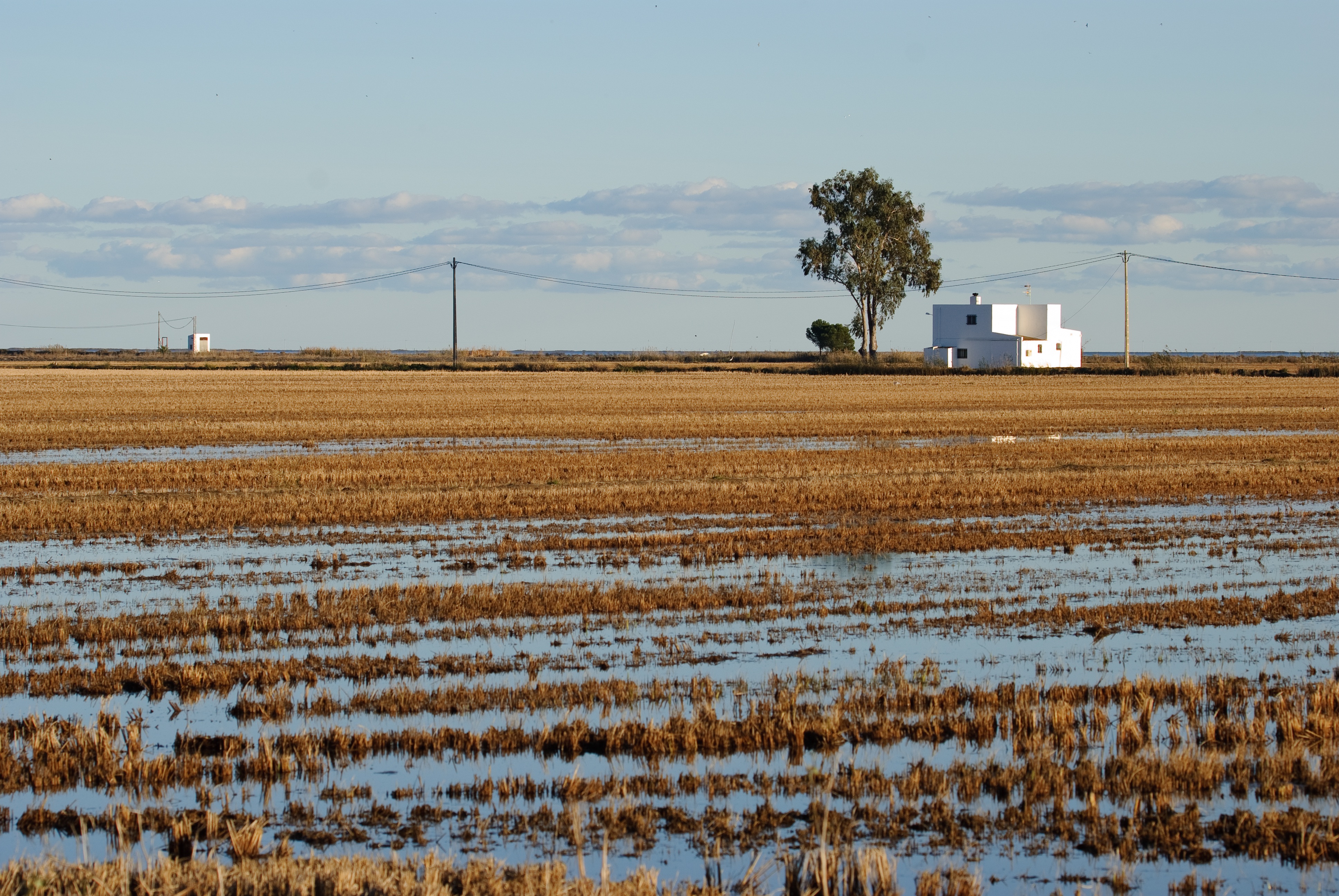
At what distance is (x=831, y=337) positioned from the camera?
140 metres

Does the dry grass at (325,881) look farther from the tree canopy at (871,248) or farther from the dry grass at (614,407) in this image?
the tree canopy at (871,248)

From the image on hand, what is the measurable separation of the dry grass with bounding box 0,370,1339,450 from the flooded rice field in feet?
46.0

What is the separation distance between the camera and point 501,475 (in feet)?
79.3

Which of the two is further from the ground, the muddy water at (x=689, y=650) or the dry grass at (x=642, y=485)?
the dry grass at (x=642, y=485)

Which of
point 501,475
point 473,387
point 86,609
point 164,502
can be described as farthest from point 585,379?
point 86,609

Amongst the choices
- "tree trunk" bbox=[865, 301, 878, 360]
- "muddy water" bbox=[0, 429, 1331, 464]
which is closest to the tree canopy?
"tree trunk" bbox=[865, 301, 878, 360]

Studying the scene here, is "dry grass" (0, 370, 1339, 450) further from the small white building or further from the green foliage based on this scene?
the green foliage

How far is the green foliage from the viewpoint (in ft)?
456

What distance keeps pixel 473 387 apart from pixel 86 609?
52.8 meters

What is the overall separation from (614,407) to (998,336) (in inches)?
2398

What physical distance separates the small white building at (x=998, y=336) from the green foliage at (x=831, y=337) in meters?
32.4

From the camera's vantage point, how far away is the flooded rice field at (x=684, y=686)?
640 centimetres

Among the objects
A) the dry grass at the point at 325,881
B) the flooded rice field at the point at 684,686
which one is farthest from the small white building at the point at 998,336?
the dry grass at the point at 325,881

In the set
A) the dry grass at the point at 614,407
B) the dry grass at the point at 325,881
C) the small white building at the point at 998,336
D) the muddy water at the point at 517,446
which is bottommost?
the dry grass at the point at 325,881
